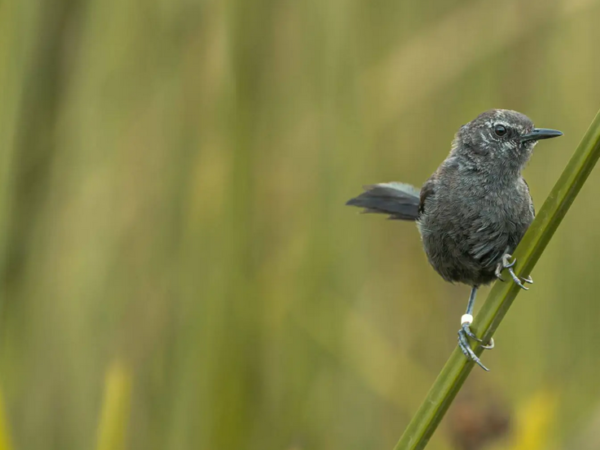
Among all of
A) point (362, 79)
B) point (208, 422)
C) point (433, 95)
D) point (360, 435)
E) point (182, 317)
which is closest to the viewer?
point (208, 422)

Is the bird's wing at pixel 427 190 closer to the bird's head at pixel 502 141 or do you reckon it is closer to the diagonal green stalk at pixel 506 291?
the bird's head at pixel 502 141

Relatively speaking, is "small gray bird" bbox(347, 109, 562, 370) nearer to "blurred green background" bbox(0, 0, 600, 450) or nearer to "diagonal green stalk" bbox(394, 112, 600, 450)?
"blurred green background" bbox(0, 0, 600, 450)

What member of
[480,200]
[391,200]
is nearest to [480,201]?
[480,200]

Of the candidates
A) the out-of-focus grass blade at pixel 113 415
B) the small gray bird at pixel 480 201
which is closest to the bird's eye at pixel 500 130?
the small gray bird at pixel 480 201

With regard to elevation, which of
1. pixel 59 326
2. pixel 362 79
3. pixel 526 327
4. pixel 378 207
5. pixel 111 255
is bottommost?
pixel 59 326

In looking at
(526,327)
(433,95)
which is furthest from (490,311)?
(433,95)

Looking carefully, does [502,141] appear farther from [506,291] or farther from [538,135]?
[506,291]

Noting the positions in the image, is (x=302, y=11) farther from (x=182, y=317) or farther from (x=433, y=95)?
(x=182, y=317)
